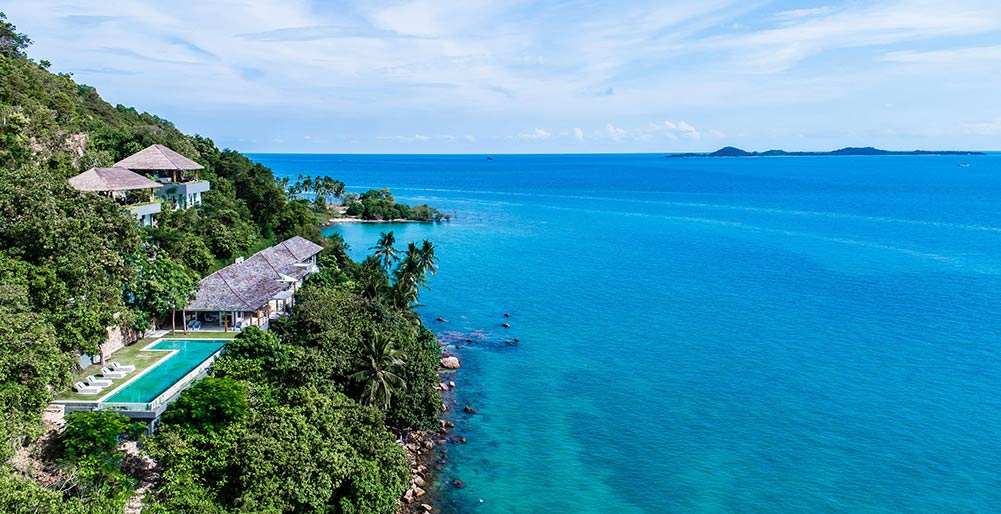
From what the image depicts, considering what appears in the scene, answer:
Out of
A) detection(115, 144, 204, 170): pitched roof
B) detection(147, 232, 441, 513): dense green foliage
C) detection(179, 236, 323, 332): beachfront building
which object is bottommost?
detection(147, 232, 441, 513): dense green foliage

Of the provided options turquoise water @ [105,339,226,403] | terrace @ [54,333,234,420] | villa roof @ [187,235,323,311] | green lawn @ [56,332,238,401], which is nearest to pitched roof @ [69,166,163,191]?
villa roof @ [187,235,323,311]

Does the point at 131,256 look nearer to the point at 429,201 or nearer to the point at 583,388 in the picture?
the point at 583,388

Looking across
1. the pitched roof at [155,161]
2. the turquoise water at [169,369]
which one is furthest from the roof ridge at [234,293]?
the pitched roof at [155,161]

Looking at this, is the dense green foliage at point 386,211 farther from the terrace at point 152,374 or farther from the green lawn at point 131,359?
the terrace at point 152,374

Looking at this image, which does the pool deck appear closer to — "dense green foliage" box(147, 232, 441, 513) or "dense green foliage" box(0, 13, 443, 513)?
→ "dense green foliage" box(0, 13, 443, 513)

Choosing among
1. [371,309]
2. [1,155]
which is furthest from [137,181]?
[371,309]

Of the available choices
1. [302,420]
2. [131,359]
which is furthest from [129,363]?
[302,420]
